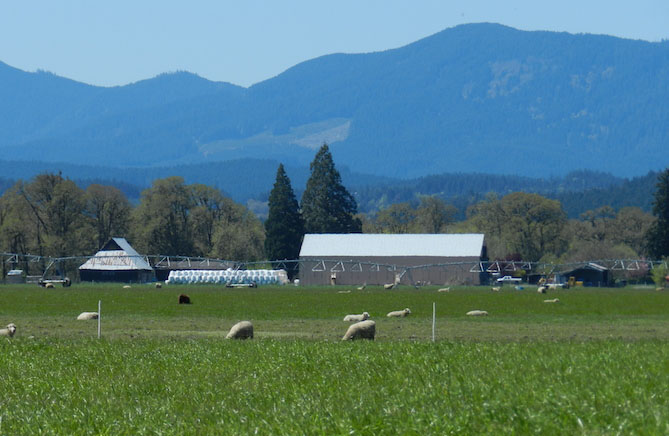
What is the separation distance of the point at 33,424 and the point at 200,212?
144 metres

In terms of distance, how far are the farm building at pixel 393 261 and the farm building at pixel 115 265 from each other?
23.7 meters

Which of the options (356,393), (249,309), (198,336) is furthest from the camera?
(249,309)

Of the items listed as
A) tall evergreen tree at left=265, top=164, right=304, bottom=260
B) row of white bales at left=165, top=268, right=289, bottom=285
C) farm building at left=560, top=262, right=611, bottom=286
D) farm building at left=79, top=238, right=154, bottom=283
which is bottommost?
farm building at left=560, top=262, right=611, bottom=286

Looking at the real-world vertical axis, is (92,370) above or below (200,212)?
below

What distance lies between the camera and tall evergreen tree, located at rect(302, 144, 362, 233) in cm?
15825

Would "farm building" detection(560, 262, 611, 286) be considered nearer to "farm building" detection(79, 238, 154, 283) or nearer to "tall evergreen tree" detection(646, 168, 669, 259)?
"tall evergreen tree" detection(646, 168, 669, 259)

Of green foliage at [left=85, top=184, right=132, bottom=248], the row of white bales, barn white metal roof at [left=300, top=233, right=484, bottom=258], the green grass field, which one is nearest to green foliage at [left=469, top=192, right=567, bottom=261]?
barn white metal roof at [left=300, top=233, right=484, bottom=258]

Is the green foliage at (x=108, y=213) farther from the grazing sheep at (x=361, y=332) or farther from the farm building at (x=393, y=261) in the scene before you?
the grazing sheep at (x=361, y=332)

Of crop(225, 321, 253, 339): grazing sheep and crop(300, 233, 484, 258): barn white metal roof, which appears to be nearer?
crop(225, 321, 253, 339): grazing sheep

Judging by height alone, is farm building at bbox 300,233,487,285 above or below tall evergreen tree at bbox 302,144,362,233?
below

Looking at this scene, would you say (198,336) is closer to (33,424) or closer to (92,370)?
(92,370)

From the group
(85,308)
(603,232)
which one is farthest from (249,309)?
(603,232)

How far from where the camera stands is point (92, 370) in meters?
24.3

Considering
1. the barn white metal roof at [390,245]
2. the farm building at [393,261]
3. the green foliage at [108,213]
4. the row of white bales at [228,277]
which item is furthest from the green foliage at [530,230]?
the green foliage at [108,213]
